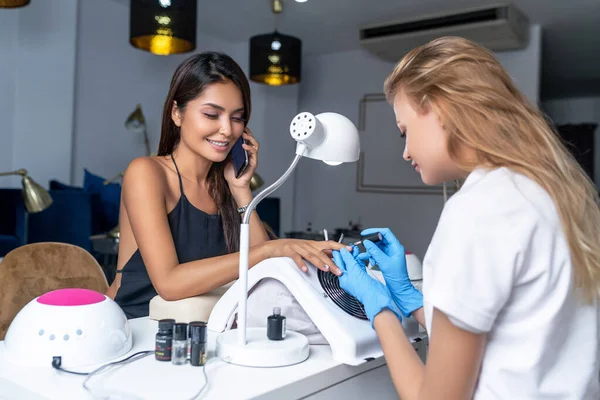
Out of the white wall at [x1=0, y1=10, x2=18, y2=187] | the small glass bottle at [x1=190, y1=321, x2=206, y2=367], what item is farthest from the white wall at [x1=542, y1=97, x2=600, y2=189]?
the small glass bottle at [x1=190, y1=321, x2=206, y2=367]

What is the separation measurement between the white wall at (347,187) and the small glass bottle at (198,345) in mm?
5155

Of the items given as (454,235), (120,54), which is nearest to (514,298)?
(454,235)

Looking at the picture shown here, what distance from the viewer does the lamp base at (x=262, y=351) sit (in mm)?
921

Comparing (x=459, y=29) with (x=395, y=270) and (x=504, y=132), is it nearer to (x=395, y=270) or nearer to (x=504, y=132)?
(x=395, y=270)

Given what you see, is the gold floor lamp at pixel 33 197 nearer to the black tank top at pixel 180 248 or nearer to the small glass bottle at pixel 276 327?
the black tank top at pixel 180 248

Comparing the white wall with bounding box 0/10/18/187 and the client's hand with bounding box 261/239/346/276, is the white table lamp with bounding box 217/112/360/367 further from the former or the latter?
the white wall with bounding box 0/10/18/187

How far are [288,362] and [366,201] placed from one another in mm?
5487

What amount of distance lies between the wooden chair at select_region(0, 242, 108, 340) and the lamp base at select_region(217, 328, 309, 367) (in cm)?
74

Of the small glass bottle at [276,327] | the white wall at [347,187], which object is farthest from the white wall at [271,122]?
the small glass bottle at [276,327]

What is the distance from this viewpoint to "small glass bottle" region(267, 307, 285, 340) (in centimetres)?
98

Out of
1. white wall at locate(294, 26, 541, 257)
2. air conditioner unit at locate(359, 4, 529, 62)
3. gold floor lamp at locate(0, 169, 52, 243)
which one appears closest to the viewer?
gold floor lamp at locate(0, 169, 52, 243)

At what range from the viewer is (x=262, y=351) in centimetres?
92

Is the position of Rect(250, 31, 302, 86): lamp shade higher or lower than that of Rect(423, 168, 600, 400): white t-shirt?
higher

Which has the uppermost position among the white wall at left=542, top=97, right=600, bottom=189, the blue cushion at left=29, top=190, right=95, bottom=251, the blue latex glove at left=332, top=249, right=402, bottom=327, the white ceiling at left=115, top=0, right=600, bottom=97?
the white ceiling at left=115, top=0, right=600, bottom=97
